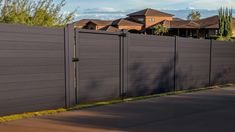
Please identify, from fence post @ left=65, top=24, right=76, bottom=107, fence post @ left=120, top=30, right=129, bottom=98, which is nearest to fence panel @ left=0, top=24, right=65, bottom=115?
fence post @ left=65, top=24, right=76, bottom=107

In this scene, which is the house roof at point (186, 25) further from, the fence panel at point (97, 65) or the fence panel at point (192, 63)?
the fence panel at point (97, 65)

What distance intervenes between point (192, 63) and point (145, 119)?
726 cm

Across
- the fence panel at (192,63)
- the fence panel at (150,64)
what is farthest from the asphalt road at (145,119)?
the fence panel at (192,63)

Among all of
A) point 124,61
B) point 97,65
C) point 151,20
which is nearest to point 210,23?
point 151,20

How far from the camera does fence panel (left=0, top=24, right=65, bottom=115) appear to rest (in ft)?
30.3

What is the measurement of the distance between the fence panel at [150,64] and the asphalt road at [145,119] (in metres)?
0.88

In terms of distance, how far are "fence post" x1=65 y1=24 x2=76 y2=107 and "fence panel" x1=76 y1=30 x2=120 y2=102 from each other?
285 millimetres

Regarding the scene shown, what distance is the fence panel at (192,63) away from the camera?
15.9 meters

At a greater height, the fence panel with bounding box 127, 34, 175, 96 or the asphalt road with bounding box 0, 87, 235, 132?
the fence panel with bounding box 127, 34, 175, 96

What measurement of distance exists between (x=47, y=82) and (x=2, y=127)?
201 centimetres

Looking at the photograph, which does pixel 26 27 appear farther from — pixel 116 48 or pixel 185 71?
pixel 185 71

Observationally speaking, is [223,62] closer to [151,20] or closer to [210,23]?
[210,23]

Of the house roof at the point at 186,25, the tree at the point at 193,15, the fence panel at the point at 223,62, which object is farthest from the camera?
the tree at the point at 193,15

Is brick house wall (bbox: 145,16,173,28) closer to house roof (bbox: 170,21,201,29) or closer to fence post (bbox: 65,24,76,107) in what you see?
house roof (bbox: 170,21,201,29)
